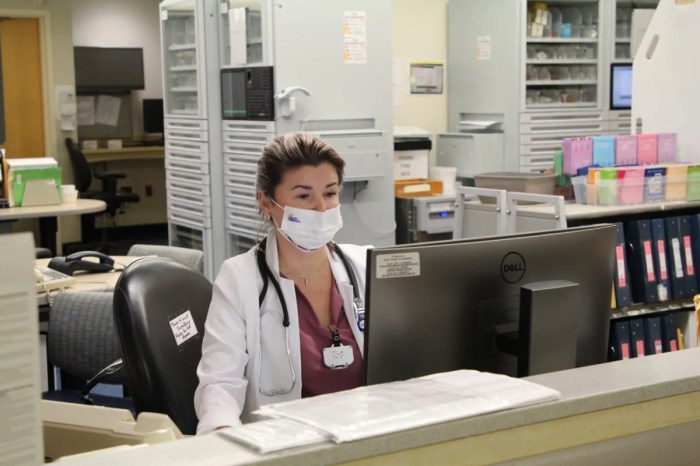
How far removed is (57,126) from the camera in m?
9.70

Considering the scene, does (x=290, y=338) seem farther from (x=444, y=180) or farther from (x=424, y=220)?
(x=444, y=180)

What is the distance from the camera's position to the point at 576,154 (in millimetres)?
4391

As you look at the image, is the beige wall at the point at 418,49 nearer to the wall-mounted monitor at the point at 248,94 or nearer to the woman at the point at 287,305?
the wall-mounted monitor at the point at 248,94

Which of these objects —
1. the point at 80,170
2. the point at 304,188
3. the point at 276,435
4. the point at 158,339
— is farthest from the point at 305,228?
the point at 80,170

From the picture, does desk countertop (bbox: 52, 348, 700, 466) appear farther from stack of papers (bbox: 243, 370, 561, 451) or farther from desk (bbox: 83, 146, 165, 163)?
desk (bbox: 83, 146, 165, 163)

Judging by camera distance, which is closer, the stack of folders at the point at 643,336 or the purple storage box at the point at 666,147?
the stack of folders at the point at 643,336

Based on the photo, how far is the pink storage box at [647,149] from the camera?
181 inches

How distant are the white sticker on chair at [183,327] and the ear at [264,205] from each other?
1.15 ft

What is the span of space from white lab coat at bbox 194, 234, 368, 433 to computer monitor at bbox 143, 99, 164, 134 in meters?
8.74

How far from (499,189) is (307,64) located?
1585 mm

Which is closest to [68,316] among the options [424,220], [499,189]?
[499,189]

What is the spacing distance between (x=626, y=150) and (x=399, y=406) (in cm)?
356

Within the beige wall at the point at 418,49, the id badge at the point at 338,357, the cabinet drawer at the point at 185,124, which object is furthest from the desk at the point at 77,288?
the beige wall at the point at 418,49

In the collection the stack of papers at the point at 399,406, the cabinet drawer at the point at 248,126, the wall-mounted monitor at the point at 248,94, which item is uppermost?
the wall-mounted monitor at the point at 248,94
